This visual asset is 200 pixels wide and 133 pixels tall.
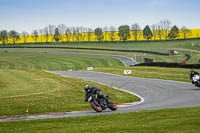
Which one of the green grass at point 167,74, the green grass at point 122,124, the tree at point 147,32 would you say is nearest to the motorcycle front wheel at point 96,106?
the green grass at point 122,124

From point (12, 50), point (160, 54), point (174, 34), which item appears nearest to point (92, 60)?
point (160, 54)

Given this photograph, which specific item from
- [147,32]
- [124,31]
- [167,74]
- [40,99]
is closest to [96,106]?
[40,99]

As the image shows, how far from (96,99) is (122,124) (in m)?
5.03

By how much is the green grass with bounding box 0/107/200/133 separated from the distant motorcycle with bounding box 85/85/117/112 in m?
2.39

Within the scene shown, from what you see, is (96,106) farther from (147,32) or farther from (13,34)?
(13,34)

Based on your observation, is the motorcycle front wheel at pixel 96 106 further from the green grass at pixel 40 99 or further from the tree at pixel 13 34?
the tree at pixel 13 34

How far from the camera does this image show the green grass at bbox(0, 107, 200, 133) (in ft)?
37.2

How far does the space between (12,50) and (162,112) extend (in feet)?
373

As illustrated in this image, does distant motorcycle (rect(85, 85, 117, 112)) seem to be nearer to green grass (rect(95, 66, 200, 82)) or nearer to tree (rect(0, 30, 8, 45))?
green grass (rect(95, 66, 200, 82))

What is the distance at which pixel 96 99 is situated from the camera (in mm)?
17484

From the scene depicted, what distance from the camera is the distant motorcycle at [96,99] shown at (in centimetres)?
1719

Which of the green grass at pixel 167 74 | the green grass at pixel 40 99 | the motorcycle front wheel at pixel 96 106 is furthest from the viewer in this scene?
the green grass at pixel 167 74

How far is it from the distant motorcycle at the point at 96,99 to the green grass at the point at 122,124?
7.84 feet

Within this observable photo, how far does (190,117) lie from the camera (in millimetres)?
13188
